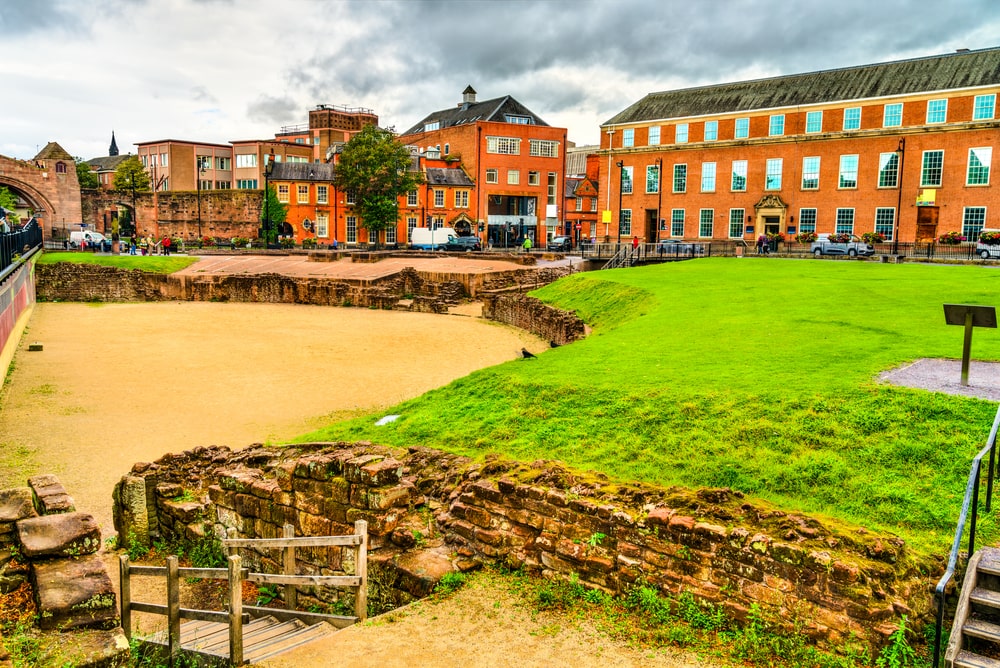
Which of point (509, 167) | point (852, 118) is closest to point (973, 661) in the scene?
point (852, 118)

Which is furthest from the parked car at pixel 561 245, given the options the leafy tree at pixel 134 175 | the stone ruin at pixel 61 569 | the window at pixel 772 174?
the leafy tree at pixel 134 175

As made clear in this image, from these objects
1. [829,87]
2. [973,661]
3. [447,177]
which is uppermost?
[829,87]

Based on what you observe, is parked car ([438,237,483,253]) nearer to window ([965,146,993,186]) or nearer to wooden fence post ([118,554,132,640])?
window ([965,146,993,186])

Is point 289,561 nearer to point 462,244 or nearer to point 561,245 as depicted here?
point 462,244

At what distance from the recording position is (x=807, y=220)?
5453cm

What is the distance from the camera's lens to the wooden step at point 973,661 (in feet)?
17.0

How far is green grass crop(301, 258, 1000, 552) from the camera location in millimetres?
7871

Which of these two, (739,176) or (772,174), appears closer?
(772,174)

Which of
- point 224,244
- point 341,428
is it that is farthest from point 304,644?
point 224,244

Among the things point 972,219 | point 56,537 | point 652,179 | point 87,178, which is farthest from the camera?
point 87,178

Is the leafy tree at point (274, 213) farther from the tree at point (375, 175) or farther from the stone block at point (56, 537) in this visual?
the stone block at point (56, 537)

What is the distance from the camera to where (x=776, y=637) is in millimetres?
6027

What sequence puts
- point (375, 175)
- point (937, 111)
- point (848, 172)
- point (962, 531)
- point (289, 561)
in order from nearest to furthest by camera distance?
point (962, 531), point (289, 561), point (937, 111), point (848, 172), point (375, 175)

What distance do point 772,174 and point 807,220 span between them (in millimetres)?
4310
